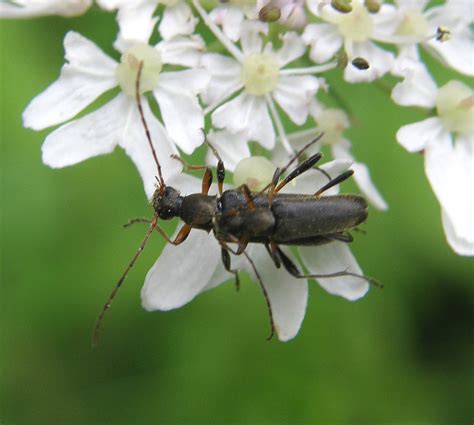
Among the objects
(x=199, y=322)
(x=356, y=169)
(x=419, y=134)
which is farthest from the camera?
(x=199, y=322)

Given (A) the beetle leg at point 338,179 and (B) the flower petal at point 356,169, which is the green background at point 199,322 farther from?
(A) the beetle leg at point 338,179

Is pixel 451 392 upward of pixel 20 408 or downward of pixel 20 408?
downward

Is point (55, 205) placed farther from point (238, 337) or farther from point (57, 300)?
A: point (238, 337)

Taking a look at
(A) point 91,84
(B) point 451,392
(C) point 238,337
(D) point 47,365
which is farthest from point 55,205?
(B) point 451,392

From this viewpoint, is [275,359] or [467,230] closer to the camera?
[467,230]

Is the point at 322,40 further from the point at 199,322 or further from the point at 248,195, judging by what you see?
the point at 199,322

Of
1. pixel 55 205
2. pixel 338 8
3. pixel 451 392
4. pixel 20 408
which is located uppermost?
pixel 338 8

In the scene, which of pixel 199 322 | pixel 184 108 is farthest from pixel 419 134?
pixel 199 322
